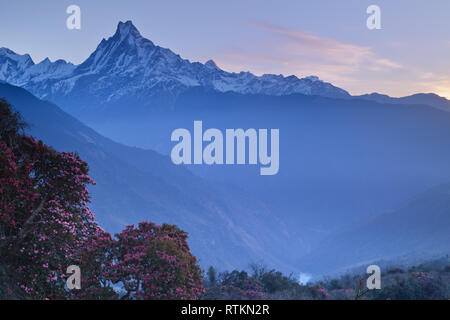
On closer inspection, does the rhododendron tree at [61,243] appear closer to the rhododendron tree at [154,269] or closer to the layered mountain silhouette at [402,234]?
the rhododendron tree at [154,269]

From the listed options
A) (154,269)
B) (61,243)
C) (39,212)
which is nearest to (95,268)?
(61,243)

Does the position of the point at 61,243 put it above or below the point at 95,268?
above

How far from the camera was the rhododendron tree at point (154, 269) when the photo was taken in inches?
623

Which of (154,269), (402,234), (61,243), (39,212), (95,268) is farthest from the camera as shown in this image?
(402,234)

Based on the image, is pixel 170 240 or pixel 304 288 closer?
pixel 170 240

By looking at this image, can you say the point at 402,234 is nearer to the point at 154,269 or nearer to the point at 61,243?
the point at 154,269

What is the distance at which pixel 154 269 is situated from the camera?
16.3 m

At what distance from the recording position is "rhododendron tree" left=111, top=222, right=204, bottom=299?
1583 cm

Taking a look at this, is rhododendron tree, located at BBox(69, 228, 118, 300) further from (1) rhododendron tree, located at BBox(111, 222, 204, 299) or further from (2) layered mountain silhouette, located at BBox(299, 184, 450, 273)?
(2) layered mountain silhouette, located at BBox(299, 184, 450, 273)

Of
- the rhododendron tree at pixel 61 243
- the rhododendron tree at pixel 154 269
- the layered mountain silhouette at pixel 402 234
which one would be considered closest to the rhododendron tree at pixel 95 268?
the rhododendron tree at pixel 61 243
